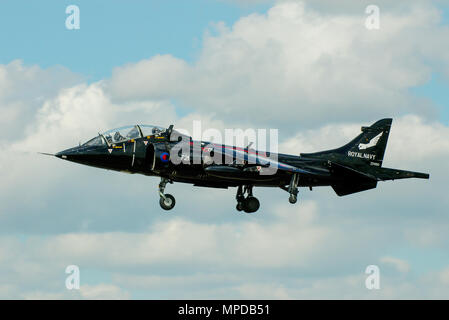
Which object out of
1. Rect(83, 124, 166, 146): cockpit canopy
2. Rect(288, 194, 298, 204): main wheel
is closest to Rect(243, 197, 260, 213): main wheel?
Rect(288, 194, 298, 204): main wheel

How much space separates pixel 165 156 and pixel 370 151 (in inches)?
518

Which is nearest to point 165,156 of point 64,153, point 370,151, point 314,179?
point 64,153

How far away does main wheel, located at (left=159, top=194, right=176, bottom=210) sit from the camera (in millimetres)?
50031

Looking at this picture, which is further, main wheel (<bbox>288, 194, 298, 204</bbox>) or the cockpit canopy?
main wheel (<bbox>288, 194, 298, 204</bbox>)

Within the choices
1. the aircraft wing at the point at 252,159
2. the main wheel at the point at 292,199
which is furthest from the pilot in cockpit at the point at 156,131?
the main wheel at the point at 292,199

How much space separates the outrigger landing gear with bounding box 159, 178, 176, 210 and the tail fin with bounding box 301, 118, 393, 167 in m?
9.50

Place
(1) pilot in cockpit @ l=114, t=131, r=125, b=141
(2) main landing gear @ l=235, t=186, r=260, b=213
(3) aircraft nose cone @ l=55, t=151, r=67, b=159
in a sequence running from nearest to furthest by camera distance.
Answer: (3) aircraft nose cone @ l=55, t=151, r=67, b=159
(1) pilot in cockpit @ l=114, t=131, r=125, b=141
(2) main landing gear @ l=235, t=186, r=260, b=213

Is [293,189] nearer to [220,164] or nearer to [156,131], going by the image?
[220,164]

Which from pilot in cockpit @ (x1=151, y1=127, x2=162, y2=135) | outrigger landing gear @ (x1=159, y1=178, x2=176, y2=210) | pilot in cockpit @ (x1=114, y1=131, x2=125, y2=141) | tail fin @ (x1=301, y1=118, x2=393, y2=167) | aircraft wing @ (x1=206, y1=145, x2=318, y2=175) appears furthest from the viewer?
tail fin @ (x1=301, y1=118, x2=393, y2=167)

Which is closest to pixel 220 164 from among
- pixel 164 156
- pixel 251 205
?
pixel 164 156

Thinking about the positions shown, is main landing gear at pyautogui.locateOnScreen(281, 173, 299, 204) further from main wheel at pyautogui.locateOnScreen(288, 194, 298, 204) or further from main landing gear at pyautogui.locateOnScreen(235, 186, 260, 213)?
A: main landing gear at pyautogui.locateOnScreen(235, 186, 260, 213)

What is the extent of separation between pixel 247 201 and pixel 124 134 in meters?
8.65

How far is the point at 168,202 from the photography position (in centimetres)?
5009

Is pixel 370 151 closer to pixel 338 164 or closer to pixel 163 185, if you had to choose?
pixel 338 164
